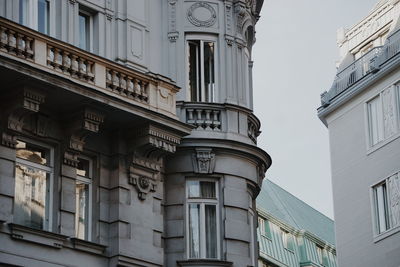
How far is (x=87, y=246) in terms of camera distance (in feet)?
112

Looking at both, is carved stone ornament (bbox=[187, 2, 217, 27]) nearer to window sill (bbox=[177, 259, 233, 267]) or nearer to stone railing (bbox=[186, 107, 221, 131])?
stone railing (bbox=[186, 107, 221, 131])

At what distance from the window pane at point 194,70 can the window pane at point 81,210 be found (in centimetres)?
542

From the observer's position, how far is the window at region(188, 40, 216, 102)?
39062 millimetres

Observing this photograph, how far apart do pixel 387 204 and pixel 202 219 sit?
1513cm

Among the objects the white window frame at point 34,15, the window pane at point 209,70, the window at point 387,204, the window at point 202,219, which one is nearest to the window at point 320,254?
the window at point 387,204

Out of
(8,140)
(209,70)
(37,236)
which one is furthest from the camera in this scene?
(209,70)

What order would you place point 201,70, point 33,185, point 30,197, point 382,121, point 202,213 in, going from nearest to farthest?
1. point 30,197
2. point 33,185
3. point 202,213
4. point 201,70
5. point 382,121

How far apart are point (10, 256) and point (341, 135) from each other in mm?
26023

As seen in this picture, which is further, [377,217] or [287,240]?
[287,240]

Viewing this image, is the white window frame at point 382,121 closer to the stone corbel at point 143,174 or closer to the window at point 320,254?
the stone corbel at point 143,174

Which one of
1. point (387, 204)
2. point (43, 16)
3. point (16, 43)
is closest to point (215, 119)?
point (43, 16)

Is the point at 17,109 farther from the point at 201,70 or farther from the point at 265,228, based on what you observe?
the point at 265,228

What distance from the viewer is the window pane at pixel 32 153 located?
111 feet

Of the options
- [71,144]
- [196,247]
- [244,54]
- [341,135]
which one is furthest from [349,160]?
[71,144]
